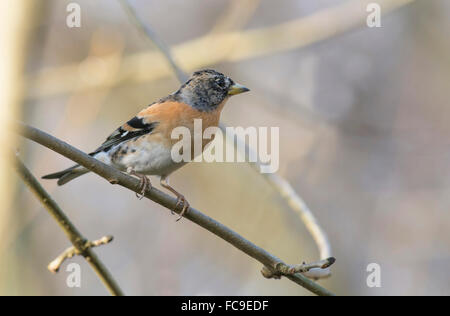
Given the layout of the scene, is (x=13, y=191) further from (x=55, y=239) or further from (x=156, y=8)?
(x=156, y=8)

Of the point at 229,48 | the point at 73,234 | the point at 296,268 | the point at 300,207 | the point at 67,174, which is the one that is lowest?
the point at 296,268

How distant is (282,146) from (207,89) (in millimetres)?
2987

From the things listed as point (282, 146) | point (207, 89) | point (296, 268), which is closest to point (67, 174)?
point (207, 89)

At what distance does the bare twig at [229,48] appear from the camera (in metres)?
6.22

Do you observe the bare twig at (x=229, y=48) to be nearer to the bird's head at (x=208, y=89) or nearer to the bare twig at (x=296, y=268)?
the bird's head at (x=208, y=89)

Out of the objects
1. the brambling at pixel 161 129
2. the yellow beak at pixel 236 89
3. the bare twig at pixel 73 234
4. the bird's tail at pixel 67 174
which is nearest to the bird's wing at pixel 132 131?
the brambling at pixel 161 129

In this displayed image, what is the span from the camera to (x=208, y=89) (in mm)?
4941

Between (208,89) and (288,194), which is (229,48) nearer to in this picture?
(208,89)

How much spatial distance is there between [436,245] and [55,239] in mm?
5304

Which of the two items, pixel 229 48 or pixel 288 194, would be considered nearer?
pixel 288 194

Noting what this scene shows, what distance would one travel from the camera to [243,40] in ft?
21.7

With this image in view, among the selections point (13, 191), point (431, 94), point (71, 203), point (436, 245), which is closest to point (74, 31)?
point (71, 203)
